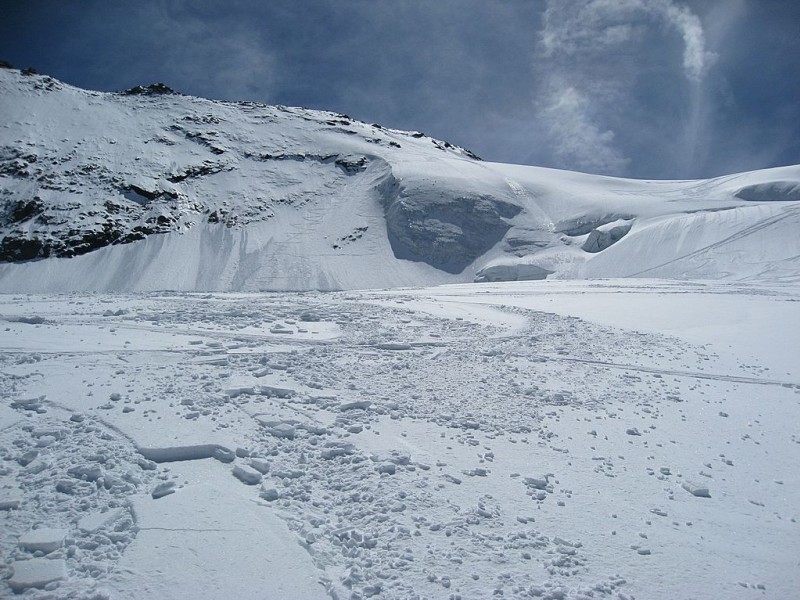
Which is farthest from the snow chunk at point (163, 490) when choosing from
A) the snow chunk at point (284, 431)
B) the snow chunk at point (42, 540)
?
the snow chunk at point (284, 431)

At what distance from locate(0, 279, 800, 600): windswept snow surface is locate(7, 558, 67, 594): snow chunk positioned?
0.02 m

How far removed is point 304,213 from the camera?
203 feet

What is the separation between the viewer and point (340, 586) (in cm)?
360

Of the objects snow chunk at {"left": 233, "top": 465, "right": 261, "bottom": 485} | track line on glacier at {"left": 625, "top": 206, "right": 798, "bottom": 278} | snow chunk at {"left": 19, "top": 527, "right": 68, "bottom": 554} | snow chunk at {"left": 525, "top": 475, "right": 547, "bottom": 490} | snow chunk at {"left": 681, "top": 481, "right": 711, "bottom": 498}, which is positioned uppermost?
track line on glacier at {"left": 625, "top": 206, "right": 798, "bottom": 278}

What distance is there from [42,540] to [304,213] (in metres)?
60.6

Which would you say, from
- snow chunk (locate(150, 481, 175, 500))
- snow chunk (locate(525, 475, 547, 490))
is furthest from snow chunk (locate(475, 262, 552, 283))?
snow chunk (locate(150, 481, 175, 500))

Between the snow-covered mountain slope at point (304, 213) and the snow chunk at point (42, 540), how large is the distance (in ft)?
133

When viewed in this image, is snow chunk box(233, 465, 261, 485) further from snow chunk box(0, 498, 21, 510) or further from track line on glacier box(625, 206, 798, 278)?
track line on glacier box(625, 206, 798, 278)

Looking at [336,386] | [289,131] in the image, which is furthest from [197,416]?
[289,131]

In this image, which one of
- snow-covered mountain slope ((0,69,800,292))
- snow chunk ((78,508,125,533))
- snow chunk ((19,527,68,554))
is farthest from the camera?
snow-covered mountain slope ((0,69,800,292))

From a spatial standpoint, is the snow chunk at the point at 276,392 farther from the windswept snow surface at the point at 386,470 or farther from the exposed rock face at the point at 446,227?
the exposed rock face at the point at 446,227

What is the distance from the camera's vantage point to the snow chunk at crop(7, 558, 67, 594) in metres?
3.30

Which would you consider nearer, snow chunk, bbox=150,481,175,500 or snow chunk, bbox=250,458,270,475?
snow chunk, bbox=150,481,175,500

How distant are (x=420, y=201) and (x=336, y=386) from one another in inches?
2220
